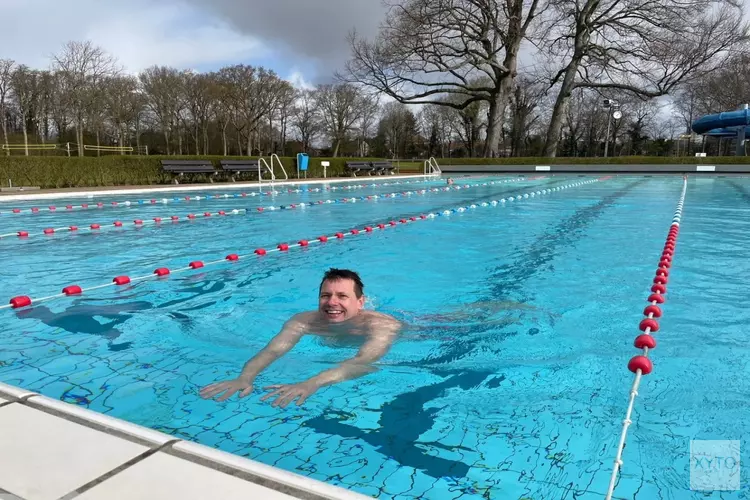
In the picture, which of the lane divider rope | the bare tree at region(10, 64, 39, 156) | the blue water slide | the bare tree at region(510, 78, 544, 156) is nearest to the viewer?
the lane divider rope

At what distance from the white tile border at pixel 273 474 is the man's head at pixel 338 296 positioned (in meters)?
1.86

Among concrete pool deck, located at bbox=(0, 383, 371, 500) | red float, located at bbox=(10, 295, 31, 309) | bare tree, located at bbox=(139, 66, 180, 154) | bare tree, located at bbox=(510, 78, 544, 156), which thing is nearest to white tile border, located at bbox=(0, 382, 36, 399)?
concrete pool deck, located at bbox=(0, 383, 371, 500)

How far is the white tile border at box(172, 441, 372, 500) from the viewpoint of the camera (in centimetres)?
155

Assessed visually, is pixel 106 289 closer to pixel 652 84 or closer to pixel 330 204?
pixel 330 204

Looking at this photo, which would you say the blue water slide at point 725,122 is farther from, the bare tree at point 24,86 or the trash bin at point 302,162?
the bare tree at point 24,86

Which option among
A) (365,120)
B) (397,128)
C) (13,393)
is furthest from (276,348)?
(397,128)

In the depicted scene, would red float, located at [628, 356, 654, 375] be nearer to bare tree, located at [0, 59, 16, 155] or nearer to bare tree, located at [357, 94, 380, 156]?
bare tree, located at [0, 59, 16, 155]

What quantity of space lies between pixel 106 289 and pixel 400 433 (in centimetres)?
394

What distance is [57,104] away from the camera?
31875 millimetres

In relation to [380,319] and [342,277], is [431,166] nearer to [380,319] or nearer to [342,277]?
[380,319]

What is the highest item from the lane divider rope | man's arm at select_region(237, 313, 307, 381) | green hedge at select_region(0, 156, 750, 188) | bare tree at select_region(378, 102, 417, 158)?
bare tree at select_region(378, 102, 417, 158)

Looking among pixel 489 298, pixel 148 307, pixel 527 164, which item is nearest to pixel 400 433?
pixel 489 298

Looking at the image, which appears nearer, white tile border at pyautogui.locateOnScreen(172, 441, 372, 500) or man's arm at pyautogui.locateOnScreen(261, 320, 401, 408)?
white tile border at pyautogui.locateOnScreen(172, 441, 372, 500)

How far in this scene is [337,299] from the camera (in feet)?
11.9
